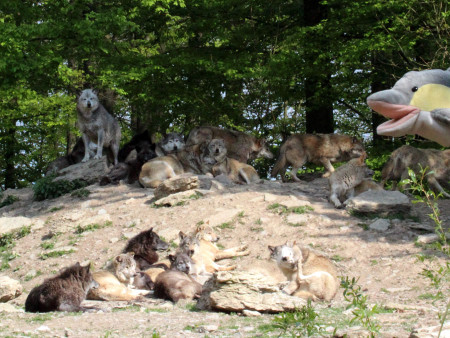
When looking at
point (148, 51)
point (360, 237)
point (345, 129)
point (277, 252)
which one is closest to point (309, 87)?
point (345, 129)

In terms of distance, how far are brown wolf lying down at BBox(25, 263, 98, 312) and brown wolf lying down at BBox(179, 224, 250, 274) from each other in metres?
2.38

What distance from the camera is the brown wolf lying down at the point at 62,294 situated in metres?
9.40

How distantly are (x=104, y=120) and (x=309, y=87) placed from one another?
21.9 feet

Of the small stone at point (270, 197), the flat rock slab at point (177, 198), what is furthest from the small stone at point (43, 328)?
the small stone at point (270, 197)

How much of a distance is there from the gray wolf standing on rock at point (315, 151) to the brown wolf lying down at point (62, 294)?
33.7 feet

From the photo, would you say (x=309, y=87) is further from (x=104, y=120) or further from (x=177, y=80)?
(x=104, y=120)

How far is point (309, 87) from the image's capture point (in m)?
22.1

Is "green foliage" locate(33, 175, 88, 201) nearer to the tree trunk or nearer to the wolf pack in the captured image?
the wolf pack

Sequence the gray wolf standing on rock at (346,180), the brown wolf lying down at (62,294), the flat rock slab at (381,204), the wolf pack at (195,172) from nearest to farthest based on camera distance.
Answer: the brown wolf lying down at (62,294) < the wolf pack at (195,172) < the flat rock slab at (381,204) < the gray wolf standing on rock at (346,180)

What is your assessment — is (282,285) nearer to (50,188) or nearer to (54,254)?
(54,254)

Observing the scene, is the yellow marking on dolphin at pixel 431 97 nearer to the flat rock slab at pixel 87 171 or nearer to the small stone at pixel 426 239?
the small stone at pixel 426 239

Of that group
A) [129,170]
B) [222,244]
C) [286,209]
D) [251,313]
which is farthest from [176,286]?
[129,170]

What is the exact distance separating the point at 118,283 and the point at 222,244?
2.93 meters

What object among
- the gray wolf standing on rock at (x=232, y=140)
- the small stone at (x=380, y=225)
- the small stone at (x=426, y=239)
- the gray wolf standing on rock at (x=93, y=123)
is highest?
the gray wolf standing on rock at (x=93, y=123)
